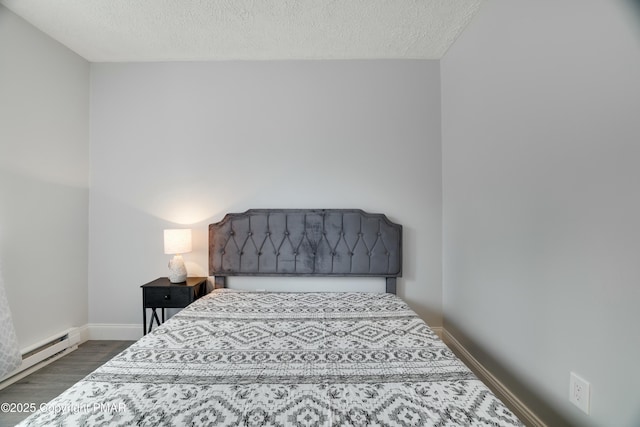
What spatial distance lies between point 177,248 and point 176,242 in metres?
0.05

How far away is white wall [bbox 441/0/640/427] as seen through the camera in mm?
1028

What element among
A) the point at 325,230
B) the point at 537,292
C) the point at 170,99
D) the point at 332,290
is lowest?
the point at 332,290

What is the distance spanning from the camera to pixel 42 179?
7.41ft

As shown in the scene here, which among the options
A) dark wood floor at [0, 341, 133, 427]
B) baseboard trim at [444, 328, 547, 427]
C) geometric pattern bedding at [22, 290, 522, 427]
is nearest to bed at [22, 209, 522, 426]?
geometric pattern bedding at [22, 290, 522, 427]

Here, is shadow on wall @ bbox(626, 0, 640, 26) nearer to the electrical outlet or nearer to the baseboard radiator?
the electrical outlet

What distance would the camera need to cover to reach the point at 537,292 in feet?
4.74

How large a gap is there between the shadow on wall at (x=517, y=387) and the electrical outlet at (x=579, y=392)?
11cm

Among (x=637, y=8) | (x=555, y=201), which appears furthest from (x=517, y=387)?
(x=637, y=8)

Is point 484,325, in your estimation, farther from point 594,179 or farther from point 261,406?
point 261,406

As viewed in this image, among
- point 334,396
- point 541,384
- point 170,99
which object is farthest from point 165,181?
point 541,384

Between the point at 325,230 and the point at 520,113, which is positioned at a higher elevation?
the point at 520,113

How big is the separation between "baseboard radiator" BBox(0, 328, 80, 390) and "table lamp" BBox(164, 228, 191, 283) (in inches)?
40.3

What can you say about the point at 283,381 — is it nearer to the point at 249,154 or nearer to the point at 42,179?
the point at 249,154

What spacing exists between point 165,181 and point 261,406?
2.36 metres
